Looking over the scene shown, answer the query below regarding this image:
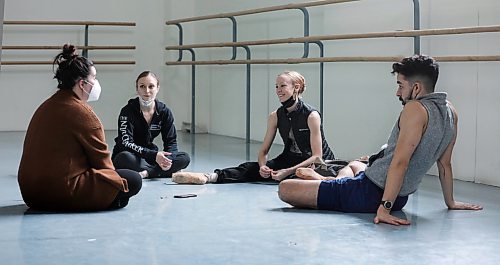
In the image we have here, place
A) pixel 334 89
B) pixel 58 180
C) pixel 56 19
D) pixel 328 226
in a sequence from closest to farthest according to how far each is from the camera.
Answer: pixel 328 226, pixel 58 180, pixel 334 89, pixel 56 19

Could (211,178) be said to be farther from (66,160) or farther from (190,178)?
(66,160)

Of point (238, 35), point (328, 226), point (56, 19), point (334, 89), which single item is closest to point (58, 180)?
point (328, 226)

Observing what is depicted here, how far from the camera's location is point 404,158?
140 inches

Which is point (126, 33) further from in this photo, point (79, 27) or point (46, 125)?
point (46, 125)

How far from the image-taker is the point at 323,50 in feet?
21.7

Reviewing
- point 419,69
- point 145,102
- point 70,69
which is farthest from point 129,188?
point 419,69

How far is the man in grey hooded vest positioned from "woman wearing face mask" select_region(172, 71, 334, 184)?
33.3 inches

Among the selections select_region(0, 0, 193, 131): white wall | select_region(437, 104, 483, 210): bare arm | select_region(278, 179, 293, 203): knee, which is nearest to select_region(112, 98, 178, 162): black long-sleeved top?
select_region(278, 179, 293, 203): knee

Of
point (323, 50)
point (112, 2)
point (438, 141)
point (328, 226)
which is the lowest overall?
point (328, 226)

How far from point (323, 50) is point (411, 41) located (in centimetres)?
115

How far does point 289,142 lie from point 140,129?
3.12ft

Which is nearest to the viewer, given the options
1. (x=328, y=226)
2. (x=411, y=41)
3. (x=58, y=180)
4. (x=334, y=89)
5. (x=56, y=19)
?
(x=328, y=226)

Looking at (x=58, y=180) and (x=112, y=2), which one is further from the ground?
(x=112, y=2)

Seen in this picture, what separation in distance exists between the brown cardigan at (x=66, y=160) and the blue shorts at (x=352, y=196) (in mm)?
963
